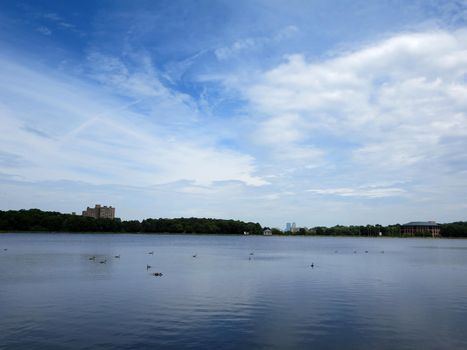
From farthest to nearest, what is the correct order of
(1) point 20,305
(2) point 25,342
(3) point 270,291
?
(3) point 270,291, (1) point 20,305, (2) point 25,342

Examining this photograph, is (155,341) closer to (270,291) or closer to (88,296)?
(88,296)

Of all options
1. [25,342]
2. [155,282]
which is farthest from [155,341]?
[155,282]

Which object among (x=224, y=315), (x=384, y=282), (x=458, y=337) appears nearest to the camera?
(x=458, y=337)

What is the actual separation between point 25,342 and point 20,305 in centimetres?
1169

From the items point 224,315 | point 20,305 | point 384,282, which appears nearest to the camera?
point 224,315

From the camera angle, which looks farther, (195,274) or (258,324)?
(195,274)

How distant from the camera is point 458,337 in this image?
84.8ft

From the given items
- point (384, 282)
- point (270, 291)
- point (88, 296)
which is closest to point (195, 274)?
point (270, 291)

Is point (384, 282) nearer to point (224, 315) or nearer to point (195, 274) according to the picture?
point (195, 274)

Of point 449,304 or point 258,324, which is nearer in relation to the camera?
point 258,324

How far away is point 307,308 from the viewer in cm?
3400

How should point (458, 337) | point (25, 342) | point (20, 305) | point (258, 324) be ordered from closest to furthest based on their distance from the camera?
point (25, 342)
point (458, 337)
point (258, 324)
point (20, 305)

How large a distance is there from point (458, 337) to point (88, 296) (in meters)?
30.2

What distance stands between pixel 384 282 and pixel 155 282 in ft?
92.6
